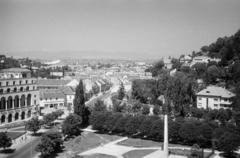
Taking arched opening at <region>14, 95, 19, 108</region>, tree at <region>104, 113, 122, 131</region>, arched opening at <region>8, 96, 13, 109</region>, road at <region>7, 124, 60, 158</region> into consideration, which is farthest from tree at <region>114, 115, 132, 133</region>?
arched opening at <region>8, 96, 13, 109</region>

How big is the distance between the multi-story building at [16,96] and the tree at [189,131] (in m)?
29.8

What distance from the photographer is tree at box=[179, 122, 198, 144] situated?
33.2m

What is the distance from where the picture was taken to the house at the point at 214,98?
48594 mm

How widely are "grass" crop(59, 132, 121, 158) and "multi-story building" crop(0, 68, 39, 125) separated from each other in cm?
1441

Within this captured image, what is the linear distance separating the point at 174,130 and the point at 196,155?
20.8ft

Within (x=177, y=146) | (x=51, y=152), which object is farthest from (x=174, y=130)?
(x=51, y=152)

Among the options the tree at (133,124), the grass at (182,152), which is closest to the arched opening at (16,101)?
the tree at (133,124)

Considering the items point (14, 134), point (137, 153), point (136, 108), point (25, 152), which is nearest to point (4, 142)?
point (25, 152)

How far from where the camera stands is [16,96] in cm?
4578

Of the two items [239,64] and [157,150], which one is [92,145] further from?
[239,64]

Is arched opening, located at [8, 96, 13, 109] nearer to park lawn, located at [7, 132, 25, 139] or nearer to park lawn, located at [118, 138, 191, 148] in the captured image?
park lawn, located at [7, 132, 25, 139]

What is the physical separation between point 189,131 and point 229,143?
18.3ft

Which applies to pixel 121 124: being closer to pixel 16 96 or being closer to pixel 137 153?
pixel 137 153

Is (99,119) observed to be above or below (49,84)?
below
